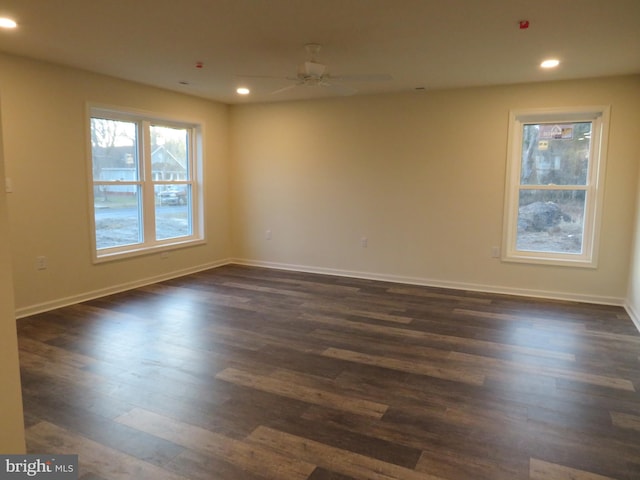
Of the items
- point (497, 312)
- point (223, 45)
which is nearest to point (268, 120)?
point (223, 45)

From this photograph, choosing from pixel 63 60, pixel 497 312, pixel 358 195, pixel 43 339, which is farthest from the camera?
pixel 358 195

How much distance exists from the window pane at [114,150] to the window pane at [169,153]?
32 centimetres

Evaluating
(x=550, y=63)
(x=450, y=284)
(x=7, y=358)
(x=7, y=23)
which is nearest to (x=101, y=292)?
(x=7, y=23)

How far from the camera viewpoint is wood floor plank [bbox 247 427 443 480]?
2019mm

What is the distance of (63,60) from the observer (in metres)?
4.18

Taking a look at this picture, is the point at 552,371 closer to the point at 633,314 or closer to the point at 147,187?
the point at 633,314

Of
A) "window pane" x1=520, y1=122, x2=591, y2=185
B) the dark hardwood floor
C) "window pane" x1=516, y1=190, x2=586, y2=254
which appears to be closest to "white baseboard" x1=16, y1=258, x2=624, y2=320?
the dark hardwood floor

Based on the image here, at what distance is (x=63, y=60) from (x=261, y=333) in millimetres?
3204

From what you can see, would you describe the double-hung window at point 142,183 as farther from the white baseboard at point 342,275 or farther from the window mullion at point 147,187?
the white baseboard at point 342,275

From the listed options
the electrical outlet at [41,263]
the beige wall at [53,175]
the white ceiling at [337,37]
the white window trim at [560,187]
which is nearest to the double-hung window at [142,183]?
the beige wall at [53,175]

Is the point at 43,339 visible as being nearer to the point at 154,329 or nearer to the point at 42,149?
the point at 154,329

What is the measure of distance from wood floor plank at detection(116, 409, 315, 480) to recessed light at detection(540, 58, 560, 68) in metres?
3.91

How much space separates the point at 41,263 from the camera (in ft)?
14.3

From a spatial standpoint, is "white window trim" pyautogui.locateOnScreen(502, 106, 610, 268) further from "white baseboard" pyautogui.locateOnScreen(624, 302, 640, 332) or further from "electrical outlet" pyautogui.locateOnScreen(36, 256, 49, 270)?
"electrical outlet" pyautogui.locateOnScreen(36, 256, 49, 270)
